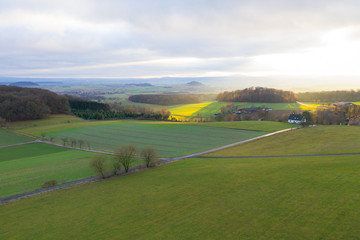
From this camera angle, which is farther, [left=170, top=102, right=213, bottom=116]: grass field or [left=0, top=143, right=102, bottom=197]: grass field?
[left=170, top=102, right=213, bottom=116]: grass field

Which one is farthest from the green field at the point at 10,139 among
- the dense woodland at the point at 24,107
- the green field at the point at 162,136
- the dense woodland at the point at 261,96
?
the dense woodland at the point at 261,96

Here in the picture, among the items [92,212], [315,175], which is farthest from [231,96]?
[92,212]

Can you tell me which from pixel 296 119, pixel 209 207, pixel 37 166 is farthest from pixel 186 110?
pixel 209 207

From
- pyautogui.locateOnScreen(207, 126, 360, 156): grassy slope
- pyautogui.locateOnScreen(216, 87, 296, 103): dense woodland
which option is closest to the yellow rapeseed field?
pyautogui.locateOnScreen(216, 87, 296, 103): dense woodland

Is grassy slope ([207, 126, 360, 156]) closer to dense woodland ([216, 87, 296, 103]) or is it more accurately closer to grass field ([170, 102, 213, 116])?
grass field ([170, 102, 213, 116])

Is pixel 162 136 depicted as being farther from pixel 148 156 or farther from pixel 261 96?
pixel 261 96

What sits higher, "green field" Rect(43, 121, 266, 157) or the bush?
"green field" Rect(43, 121, 266, 157)
